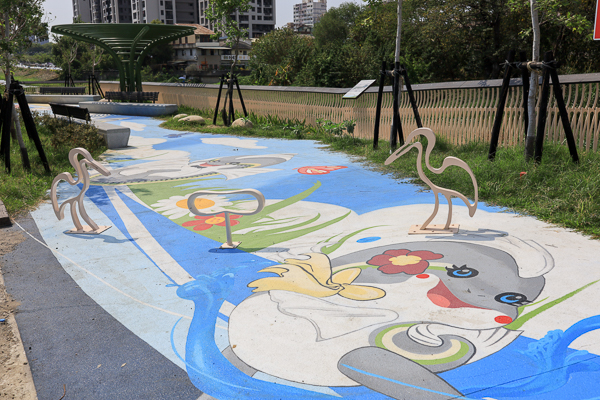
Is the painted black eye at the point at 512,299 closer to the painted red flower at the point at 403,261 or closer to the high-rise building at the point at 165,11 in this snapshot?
the painted red flower at the point at 403,261

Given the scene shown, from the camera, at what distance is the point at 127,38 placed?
2769 cm

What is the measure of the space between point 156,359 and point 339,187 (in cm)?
532

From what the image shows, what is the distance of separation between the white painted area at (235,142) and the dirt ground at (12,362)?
9333 millimetres

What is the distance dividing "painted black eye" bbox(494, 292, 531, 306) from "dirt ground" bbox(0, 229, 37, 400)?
11.6 ft

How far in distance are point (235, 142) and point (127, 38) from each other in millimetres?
17447

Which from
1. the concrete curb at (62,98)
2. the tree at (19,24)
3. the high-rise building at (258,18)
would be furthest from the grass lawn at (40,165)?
the high-rise building at (258,18)

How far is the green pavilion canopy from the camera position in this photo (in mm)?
26920

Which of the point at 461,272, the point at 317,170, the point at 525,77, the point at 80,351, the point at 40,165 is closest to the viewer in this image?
the point at 80,351

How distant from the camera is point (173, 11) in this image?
4387 inches

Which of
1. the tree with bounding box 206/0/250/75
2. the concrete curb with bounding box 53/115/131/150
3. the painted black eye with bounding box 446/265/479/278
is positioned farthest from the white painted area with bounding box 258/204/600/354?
the tree with bounding box 206/0/250/75

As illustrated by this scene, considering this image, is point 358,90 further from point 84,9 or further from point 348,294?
point 84,9

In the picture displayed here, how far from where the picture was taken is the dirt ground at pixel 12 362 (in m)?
3.03

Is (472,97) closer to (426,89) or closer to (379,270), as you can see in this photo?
(426,89)

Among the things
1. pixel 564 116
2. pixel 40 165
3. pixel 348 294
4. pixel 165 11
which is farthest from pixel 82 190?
pixel 165 11
